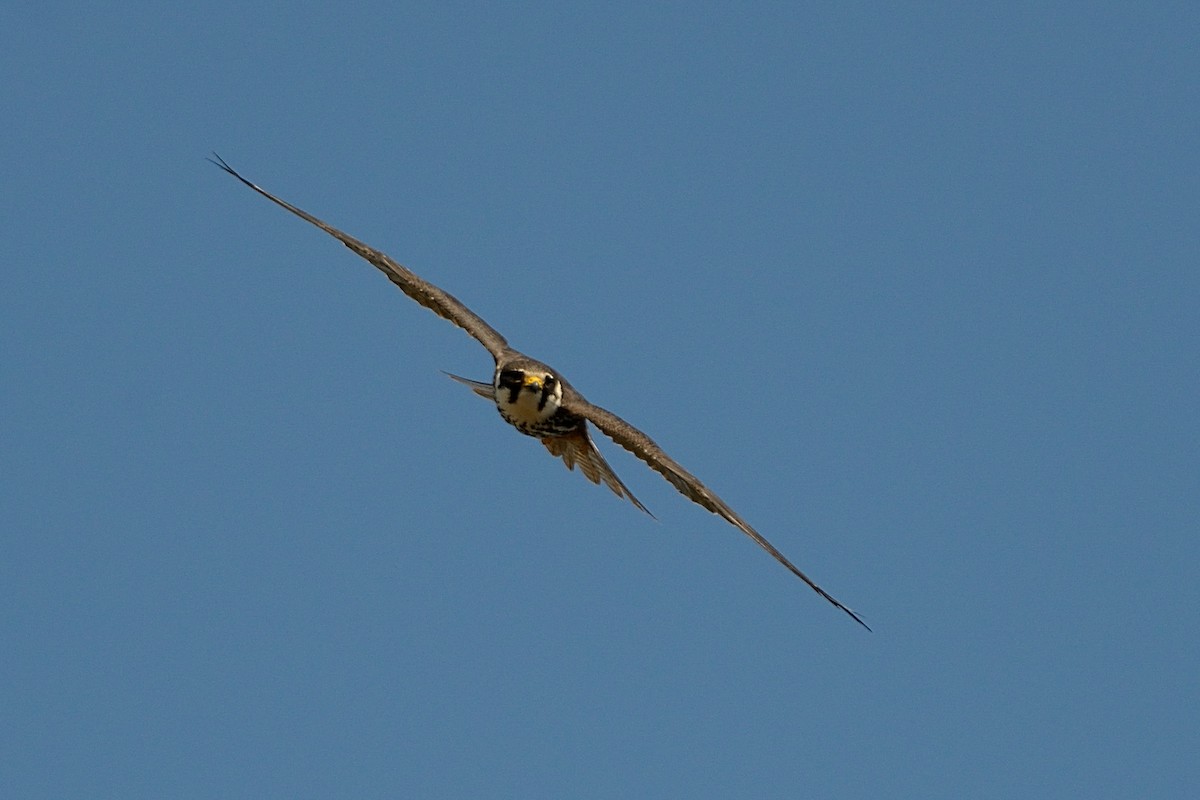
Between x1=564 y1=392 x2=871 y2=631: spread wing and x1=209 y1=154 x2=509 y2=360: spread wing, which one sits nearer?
x1=564 y1=392 x2=871 y2=631: spread wing

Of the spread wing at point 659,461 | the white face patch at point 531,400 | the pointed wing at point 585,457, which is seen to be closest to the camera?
the spread wing at point 659,461

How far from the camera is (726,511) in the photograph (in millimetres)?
15102

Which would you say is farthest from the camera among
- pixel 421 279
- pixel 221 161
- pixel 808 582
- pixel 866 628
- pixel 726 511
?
pixel 421 279

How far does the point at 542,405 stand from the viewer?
675 inches

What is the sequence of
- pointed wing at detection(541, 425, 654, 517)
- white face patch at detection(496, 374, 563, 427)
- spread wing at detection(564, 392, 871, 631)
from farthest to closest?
pointed wing at detection(541, 425, 654, 517) < white face patch at detection(496, 374, 563, 427) < spread wing at detection(564, 392, 871, 631)

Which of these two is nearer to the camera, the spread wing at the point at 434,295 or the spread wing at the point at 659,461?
the spread wing at the point at 659,461

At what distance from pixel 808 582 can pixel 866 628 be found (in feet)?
3.12

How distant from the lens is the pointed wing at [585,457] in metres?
17.7

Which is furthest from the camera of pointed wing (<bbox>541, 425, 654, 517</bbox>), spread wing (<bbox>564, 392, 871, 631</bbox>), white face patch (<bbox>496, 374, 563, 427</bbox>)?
pointed wing (<bbox>541, 425, 654, 517</bbox>)

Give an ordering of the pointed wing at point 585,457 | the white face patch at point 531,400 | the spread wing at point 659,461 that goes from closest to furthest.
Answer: the spread wing at point 659,461
the white face patch at point 531,400
the pointed wing at point 585,457

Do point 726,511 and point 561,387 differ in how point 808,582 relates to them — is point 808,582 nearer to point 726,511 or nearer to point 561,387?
point 726,511

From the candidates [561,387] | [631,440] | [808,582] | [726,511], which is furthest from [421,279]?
[808,582]

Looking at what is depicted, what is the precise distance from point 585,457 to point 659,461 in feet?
7.59

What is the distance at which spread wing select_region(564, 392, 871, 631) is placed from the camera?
14922mm
